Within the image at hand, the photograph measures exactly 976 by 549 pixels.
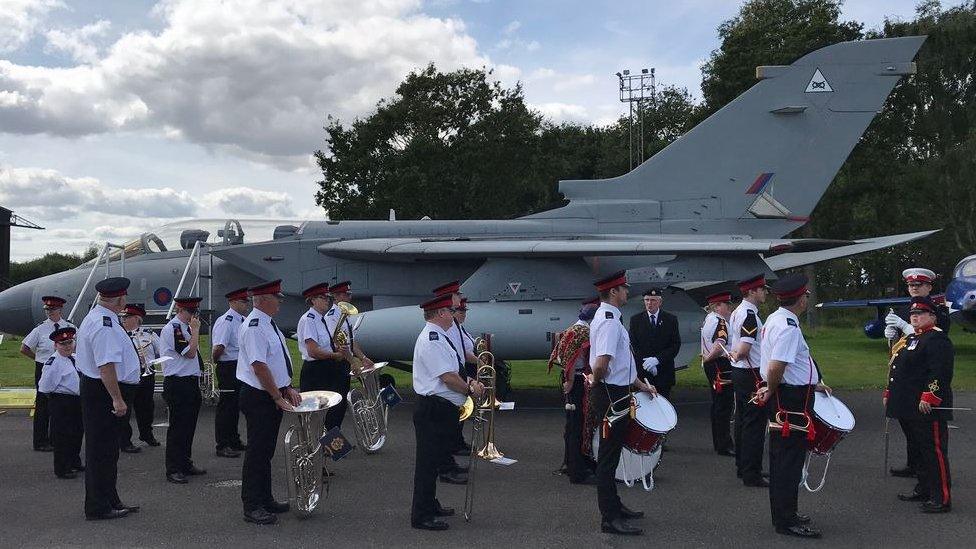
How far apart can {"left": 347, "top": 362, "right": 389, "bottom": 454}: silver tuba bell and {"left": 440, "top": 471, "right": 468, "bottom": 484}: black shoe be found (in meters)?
1.03

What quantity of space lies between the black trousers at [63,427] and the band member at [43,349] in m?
1.07

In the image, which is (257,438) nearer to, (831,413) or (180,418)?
(180,418)

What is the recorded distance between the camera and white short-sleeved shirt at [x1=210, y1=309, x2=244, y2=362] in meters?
8.03

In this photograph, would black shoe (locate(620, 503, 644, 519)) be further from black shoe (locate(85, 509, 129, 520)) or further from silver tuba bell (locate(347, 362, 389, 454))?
black shoe (locate(85, 509, 129, 520))

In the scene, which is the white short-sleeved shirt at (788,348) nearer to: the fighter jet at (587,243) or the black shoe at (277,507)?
the black shoe at (277,507)

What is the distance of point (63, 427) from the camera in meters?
7.54

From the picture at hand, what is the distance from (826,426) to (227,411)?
19.7 feet

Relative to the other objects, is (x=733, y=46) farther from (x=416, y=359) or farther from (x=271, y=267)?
(x=416, y=359)

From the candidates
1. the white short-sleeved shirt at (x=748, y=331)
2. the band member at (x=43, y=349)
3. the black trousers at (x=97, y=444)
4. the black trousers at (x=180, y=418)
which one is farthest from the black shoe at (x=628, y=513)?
the band member at (x=43, y=349)

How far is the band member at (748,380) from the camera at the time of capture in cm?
705

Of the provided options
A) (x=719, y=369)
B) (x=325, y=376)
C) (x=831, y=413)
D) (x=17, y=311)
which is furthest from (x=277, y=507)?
(x=17, y=311)

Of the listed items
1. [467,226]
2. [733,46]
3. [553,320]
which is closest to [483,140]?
[733,46]

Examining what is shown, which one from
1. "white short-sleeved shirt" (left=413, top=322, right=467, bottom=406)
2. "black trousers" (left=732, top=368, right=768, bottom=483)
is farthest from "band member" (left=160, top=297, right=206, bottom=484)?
"black trousers" (left=732, top=368, right=768, bottom=483)

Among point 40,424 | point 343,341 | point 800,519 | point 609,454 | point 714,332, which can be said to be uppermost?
point 714,332
